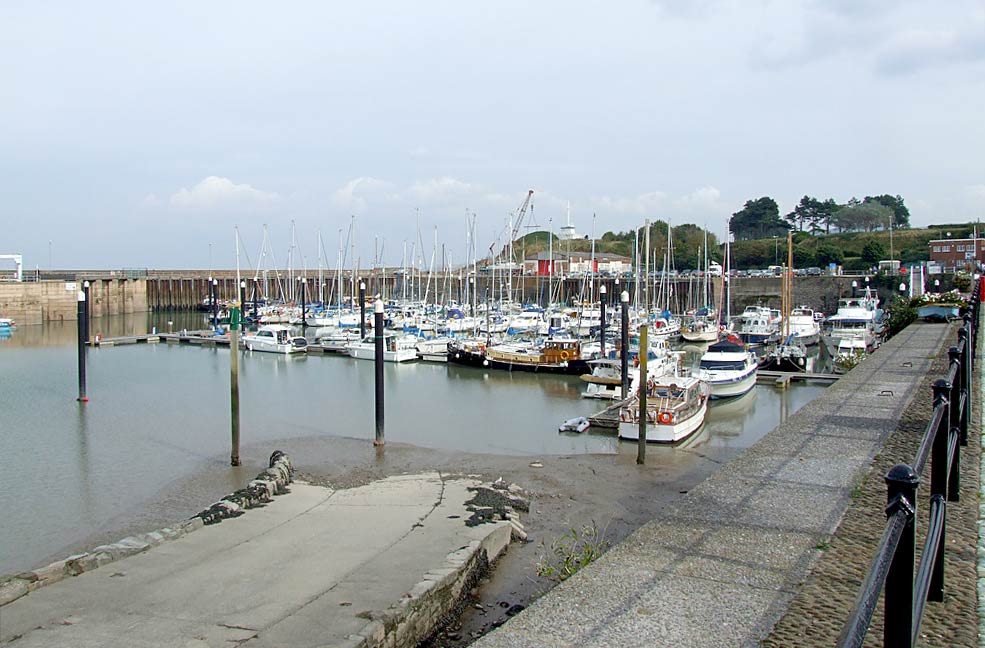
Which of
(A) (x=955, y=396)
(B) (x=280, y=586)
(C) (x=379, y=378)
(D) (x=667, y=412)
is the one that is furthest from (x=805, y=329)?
(B) (x=280, y=586)

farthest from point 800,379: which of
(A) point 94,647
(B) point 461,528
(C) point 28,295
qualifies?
(C) point 28,295

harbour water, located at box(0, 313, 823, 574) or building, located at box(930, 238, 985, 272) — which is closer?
harbour water, located at box(0, 313, 823, 574)

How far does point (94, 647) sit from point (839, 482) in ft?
26.2

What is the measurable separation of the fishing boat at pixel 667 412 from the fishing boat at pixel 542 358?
45.1ft

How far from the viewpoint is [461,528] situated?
12289mm

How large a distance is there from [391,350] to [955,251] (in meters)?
63.6

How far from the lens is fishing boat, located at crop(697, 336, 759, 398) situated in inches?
1211

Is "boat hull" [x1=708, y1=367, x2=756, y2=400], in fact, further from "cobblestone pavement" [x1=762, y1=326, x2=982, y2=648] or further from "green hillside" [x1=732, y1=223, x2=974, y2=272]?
"green hillside" [x1=732, y1=223, x2=974, y2=272]

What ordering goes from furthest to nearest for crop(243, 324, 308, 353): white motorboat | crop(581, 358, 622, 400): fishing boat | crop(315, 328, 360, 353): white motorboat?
crop(315, 328, 360, 353): white motorboat, crop(243, 324, 308, 353): white motorboat, crop(581, 358, 622, 400): fishing boat

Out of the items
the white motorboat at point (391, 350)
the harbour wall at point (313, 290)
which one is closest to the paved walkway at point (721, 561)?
the white motorboat at point (391, 350)

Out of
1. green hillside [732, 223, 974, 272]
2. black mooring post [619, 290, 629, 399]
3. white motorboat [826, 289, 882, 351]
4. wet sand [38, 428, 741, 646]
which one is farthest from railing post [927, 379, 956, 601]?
green hillside [732, 223, 974, 272]

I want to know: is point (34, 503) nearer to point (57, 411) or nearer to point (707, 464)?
point (57, 411)

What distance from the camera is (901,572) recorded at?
2.78 meters

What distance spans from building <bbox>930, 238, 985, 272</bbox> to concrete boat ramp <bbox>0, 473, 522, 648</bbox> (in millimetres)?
75304
